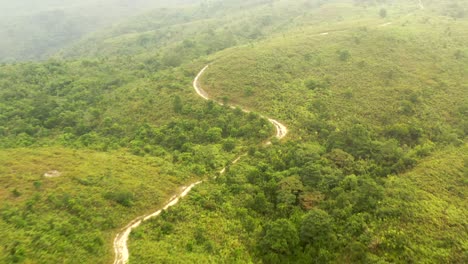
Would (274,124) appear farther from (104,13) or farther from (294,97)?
(104,13)

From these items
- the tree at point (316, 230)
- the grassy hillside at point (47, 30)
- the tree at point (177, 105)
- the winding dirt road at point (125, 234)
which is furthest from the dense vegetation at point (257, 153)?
the grassy hillside at point (47, 30)

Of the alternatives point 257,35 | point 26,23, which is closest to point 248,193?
point 257,35

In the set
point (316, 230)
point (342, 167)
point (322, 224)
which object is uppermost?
point (322, 224)

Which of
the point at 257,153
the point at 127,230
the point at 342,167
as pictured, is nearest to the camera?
the point at 127,230

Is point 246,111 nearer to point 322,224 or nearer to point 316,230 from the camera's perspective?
point 322,224

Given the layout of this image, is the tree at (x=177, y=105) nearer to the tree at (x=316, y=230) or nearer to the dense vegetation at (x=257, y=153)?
the dense vegetation at (x=257, y=153)

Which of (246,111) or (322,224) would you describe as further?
(246,111)

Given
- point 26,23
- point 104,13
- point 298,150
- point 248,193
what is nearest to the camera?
point 248,193

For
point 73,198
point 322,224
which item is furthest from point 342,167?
point 73,198
